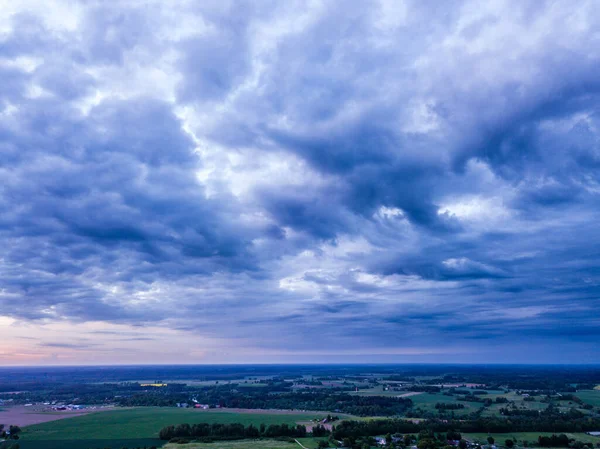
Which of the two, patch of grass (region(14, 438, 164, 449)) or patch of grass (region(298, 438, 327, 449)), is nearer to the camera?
patch of grass (region(298, 438, 327, 449))

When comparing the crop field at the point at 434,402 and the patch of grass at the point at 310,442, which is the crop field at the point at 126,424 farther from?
the crop field at the point at 434,402

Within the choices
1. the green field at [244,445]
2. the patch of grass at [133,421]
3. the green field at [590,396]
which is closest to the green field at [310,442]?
the green field at [244,445]

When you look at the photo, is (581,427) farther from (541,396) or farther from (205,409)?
(205,409)

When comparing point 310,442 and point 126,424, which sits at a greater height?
point 310,442

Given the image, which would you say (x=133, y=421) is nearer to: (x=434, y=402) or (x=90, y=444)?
(x=90, y=444)

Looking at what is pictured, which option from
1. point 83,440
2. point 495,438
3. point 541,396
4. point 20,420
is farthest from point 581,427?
point 20,420

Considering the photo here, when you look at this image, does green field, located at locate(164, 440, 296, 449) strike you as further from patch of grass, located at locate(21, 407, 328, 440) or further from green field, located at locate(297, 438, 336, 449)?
patch of grass, located at locate(21, 407, 328, 440)

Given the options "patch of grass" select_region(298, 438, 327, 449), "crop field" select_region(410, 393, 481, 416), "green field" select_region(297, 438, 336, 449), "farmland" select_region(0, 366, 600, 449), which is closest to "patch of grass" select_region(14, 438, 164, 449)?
"farmland" select_region(0, 366, 600, 449)

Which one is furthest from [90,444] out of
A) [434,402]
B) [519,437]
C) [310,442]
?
[434,402]
